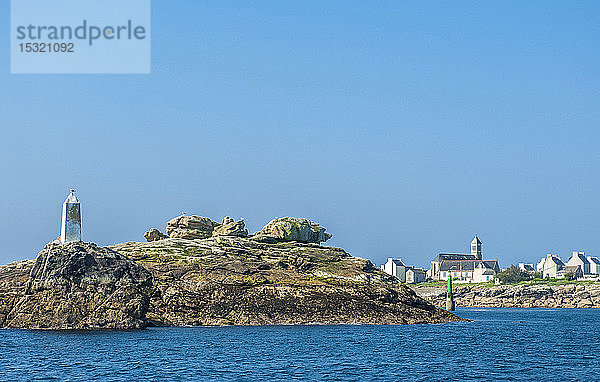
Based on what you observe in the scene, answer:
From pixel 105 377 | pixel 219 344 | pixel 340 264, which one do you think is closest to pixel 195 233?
pixel 340 264

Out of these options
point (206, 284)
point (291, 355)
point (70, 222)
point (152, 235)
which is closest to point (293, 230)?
point (152, 235)

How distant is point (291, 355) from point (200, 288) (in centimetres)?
3469

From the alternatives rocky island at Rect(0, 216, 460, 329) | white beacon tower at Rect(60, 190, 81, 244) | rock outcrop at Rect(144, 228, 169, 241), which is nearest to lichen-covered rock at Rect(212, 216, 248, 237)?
rocky island at Rect(0, 216, 460, 329)

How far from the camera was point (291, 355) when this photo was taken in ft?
205

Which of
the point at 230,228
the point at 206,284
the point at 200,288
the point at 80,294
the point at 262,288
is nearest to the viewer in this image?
the point at 80,294

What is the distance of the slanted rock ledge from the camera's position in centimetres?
8319

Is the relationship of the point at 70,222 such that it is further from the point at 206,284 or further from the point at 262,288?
the point at 262,288

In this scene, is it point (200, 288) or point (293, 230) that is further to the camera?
point (293, 230)

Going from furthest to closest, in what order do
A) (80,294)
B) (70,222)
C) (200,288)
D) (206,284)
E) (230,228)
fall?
1. (230,228)
2. (206,284)
3. (200,288)
4. (70,222)
5. (80,294)

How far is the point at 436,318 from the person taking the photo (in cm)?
10906

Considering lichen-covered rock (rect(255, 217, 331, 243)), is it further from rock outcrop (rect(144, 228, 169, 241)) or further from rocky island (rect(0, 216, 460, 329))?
rock outcrop (rect(144, 228, 169, 241))

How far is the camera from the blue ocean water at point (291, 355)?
51.8m

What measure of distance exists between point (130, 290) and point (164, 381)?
1484 inches

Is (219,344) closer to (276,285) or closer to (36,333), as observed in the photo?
(36,333)
